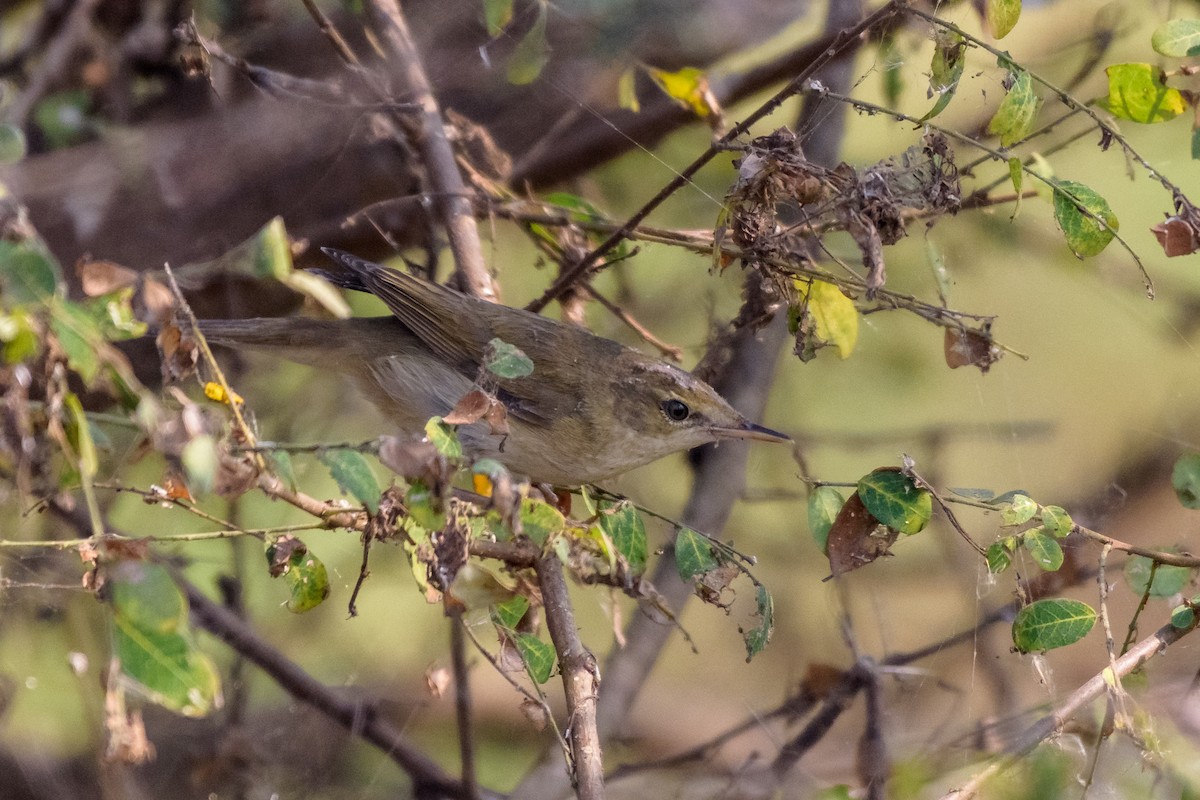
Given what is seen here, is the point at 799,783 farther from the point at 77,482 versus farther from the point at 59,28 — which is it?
the point at 59,28

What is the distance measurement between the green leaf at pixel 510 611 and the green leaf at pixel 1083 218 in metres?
1.21

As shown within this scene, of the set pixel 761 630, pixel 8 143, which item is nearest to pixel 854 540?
pixel 761 630

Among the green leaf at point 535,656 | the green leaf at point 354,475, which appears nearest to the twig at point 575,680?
the green leaf at point 535,656

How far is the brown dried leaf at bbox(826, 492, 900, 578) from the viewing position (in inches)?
72.8

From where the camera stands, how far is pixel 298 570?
171 cm

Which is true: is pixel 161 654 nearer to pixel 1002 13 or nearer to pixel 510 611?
pixel 510 611

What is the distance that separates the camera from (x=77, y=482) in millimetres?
1385

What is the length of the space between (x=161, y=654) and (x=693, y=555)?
1.00 metres

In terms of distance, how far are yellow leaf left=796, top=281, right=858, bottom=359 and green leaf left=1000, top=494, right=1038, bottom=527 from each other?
56 cm

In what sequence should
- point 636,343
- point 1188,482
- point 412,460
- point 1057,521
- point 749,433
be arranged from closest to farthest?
1. point 412,460
2. point 1057,521
3. point 1188,482
4. point 749,433
5. point 636,343

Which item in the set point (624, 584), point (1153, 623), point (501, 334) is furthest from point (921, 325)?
point (624, 584)

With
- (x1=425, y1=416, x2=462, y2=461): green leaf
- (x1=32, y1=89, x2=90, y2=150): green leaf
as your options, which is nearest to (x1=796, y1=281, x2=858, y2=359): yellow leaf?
(x1=425, y1=416, x2=462, y2=461): green leaf

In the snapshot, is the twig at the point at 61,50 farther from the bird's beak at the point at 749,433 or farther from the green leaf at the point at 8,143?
the bird's beak at the point at 749,433

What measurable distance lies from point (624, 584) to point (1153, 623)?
151cm
